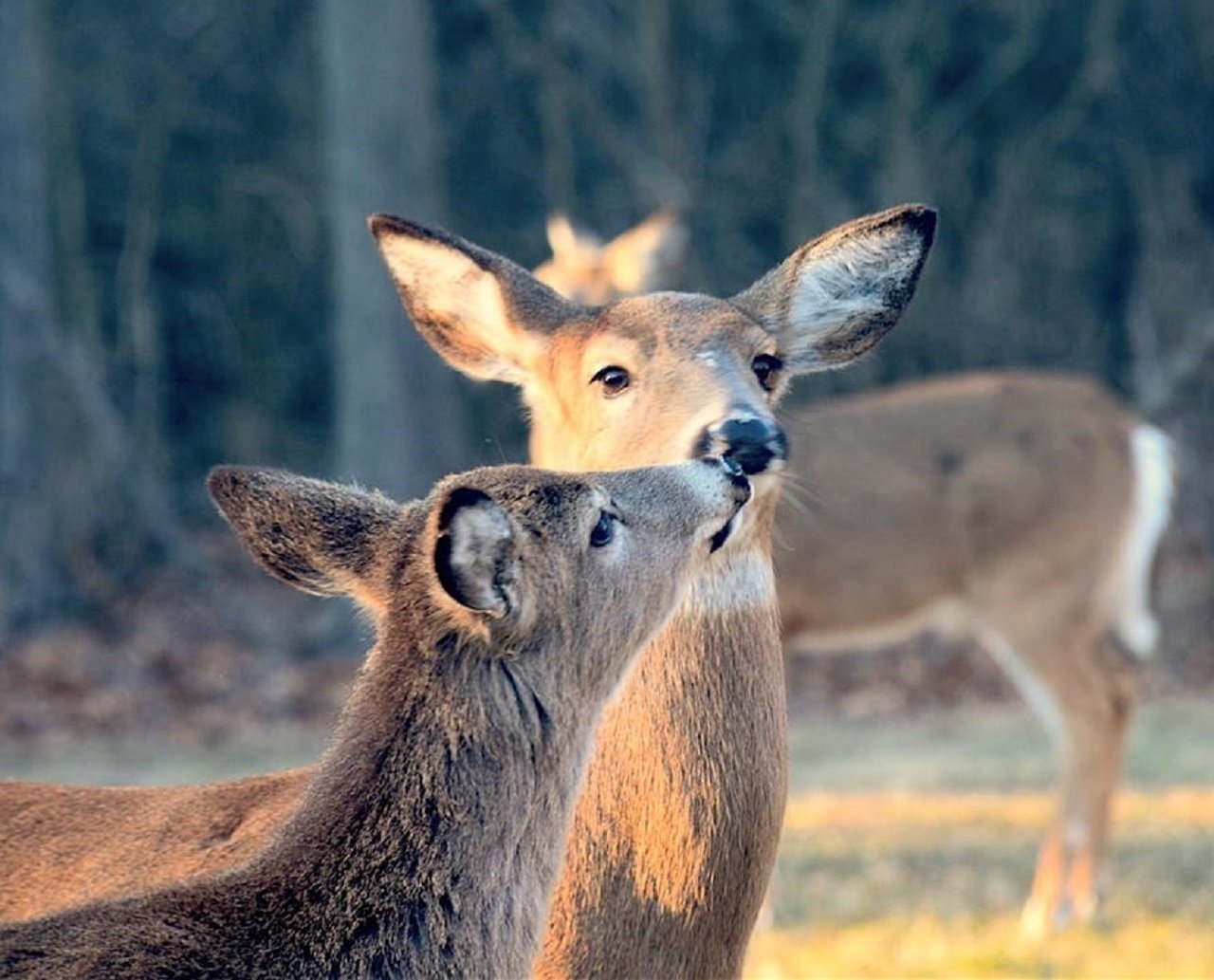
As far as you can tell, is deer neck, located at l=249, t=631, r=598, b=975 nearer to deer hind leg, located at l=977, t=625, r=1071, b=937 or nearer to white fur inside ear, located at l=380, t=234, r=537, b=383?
white fur inside ear, located at l=380, t=234, r=537, b=383

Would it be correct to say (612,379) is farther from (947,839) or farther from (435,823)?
(947,839)

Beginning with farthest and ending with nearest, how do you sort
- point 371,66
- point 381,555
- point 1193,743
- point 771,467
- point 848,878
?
point 371,66
point 1193,743
point 848,878
point 771,467
point 381,555

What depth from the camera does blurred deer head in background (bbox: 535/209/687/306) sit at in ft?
37.7

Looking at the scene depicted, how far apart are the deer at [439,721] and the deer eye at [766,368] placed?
686mm

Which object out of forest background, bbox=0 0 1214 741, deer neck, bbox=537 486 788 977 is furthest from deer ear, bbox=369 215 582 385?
forest background, bbox=0 0 1214 741

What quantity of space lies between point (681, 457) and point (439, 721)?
3.71 ft

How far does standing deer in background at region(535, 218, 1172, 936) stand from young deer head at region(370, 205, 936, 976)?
470cm

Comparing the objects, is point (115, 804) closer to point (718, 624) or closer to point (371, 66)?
point (718, 624)

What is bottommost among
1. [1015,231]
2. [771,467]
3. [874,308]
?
[771,467]

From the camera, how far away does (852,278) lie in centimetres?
595

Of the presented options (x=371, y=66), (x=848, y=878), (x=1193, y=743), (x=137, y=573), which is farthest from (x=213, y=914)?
(x=137, y=573)

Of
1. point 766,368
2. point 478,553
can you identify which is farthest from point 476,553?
point 766,368

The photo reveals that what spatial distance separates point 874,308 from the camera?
19.8 feet

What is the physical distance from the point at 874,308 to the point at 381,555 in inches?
73.7
